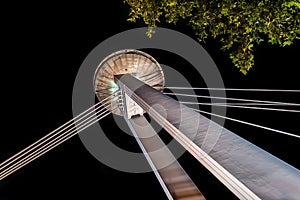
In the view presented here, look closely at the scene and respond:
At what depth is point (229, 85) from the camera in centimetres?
719

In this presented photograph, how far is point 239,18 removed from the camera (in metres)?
3.71

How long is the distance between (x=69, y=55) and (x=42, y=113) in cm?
207

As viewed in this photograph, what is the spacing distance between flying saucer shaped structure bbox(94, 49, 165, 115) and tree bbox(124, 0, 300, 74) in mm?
3097

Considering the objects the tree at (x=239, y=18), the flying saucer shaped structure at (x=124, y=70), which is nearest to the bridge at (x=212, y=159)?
the tree at (x=239, y=18)

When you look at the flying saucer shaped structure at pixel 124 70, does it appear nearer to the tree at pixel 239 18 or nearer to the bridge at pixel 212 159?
the tree at pixel 239 18

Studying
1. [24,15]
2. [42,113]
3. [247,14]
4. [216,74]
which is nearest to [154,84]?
[216,74]

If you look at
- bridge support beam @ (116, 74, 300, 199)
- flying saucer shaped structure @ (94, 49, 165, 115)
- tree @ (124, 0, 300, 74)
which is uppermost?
flying saucer shaped structure @ (94, 49, 165, 115)

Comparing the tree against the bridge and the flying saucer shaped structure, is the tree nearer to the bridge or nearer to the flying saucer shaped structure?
the bridge

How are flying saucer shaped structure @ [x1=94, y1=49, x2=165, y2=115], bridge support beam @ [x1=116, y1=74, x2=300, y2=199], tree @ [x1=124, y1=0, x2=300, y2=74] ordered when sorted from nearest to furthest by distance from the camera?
bridge support beam @ [x1=116, y1=74, x2=300, y2=199] < tree @ [x1=124, y1=0, x2=300, y2=74] < flying saucer shaped structure @ [x1=94, y1=49, x2=165, y2=115]

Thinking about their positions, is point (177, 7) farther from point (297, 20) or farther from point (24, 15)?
point (24, 15)

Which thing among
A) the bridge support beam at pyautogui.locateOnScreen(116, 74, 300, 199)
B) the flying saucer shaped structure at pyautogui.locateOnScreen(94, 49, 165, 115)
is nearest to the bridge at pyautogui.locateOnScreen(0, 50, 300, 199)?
the bridge support beam at pyautogui.locateOnScreen(116, 74, 300, 199)

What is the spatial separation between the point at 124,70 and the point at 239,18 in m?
5.00

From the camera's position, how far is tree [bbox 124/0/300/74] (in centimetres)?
346

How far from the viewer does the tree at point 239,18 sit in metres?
3.46
